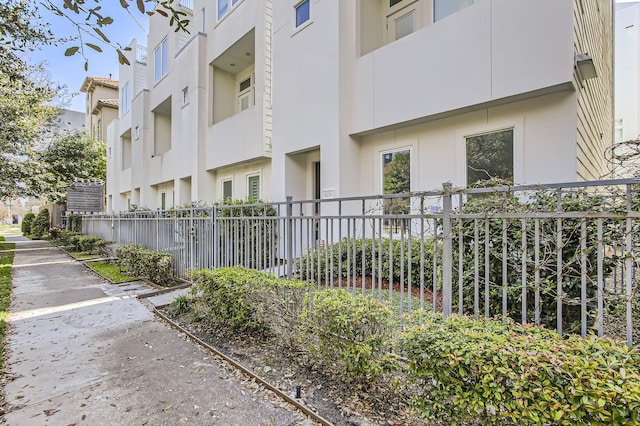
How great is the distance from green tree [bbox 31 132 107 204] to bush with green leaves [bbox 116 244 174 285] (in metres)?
10.4

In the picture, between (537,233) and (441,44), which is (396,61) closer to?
(441,44)

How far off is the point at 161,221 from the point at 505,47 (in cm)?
922

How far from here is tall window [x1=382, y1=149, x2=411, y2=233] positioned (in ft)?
24.8

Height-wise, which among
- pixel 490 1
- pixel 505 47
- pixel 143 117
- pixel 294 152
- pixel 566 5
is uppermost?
pixel 143 117

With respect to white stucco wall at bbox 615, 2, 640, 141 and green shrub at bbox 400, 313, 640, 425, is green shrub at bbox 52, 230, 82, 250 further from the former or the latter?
white stucco wall at bbox 615, 2, 640, 141

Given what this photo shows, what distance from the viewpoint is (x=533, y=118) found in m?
5.82

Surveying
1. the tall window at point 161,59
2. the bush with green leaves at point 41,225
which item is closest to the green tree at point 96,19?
the tall window at point 161,59

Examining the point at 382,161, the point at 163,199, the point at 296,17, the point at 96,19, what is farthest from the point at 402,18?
the point at 163,199

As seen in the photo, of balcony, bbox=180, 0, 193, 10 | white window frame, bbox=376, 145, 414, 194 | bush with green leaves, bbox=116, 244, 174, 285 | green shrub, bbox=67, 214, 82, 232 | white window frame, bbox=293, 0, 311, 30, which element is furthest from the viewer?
green shrub, bbox=67, 214, 82, 232

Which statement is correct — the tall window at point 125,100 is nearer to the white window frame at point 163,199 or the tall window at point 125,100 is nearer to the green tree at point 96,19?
the white window frame at point 163,199

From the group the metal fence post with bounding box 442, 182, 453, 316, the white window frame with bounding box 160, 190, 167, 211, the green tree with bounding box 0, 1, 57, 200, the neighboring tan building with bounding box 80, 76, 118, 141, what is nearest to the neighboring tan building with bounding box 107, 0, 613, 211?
the metal fence post with bounding box 442, 182, 453, 316

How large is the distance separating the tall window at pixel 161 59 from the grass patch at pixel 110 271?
33.6 ft

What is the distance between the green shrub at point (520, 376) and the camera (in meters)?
1.89

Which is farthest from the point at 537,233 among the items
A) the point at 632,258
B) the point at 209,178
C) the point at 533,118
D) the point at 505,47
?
the point at 209,178
